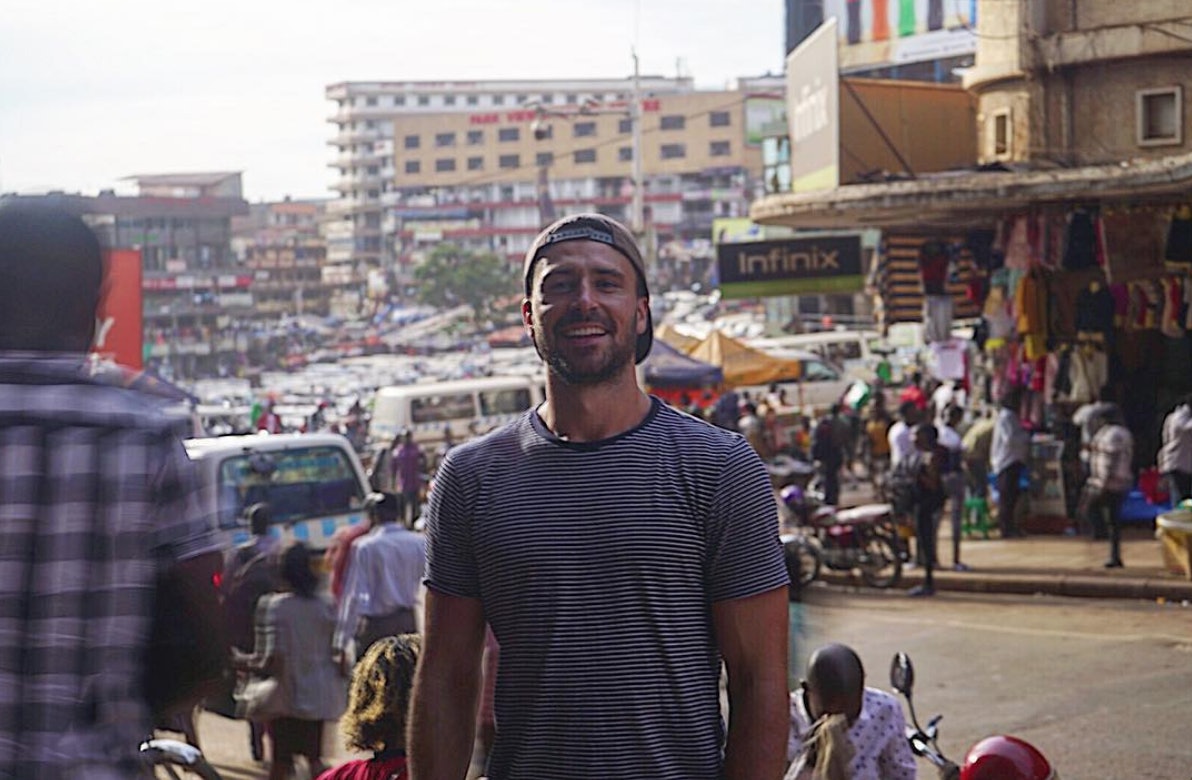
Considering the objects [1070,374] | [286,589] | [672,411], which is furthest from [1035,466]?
[672,411]

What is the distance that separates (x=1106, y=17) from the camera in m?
17.7

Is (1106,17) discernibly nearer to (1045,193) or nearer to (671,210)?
(1045,193)

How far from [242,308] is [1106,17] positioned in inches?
4054

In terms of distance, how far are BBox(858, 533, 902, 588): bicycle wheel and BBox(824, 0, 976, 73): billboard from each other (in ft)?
122

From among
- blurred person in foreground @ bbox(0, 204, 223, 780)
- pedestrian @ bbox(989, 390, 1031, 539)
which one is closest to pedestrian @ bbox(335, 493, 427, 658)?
blurred person in foreground @ bbox(0, 204, 223, 780)

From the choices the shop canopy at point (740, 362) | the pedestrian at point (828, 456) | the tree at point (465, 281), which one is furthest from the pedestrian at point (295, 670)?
the tree at point (465, 281)

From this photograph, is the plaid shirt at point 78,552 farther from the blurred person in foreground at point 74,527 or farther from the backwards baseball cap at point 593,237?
the backwards baseball cap at point 593,237

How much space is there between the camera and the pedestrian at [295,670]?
832 cm

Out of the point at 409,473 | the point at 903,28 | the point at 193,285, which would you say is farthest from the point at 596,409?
the point at 193,285

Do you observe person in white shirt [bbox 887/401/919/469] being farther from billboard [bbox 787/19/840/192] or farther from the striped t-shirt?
the striped t-shirt

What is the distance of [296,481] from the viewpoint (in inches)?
608

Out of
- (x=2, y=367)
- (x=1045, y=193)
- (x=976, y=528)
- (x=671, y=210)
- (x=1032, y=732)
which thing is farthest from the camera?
(x=671, y=210)

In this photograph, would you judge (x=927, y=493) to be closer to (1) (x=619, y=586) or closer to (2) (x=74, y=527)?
(1) (x=619, y=586)

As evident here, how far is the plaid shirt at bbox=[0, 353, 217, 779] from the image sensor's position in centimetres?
259
